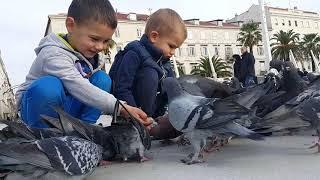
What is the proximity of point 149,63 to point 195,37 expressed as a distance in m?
57.1

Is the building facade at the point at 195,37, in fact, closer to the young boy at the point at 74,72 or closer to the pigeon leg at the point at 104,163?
the young boy at the point at 74,72

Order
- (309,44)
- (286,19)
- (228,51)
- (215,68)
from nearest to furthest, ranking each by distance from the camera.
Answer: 1. (215,68)
2. (309,44)
3. (228,51)
4. (286,19)

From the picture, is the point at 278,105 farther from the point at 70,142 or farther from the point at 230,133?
the point at 70,142

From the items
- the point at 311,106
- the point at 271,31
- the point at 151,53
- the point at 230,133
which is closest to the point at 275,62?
the point at 151,53

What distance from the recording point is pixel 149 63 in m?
2.79

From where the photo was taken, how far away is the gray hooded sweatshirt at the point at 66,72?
7.24ft

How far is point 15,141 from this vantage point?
1594mm

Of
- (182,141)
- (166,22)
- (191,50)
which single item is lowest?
(182,141)

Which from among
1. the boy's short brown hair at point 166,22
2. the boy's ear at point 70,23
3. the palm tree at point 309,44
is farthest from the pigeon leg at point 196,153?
the palm tree at point 309,44

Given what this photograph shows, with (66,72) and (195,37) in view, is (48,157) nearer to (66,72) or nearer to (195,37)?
(66,72)

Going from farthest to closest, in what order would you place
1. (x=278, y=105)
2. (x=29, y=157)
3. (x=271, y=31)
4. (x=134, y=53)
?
Answer: (x=271, y=31) < (x=134, y=53) < (x=278, y=105) < (x=29, y=157)

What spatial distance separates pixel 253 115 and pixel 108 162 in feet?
2.40

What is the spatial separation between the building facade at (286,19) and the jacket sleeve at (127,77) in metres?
63.4

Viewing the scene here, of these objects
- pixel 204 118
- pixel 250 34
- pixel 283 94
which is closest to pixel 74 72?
pixel 204 118
